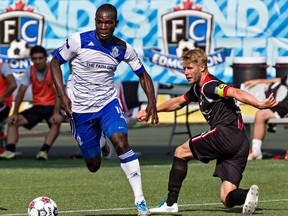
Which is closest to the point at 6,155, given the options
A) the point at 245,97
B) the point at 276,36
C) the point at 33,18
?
the point at 33,18

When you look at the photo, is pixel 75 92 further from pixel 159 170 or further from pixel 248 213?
pixel 159 170

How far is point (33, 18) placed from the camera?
79.5ft

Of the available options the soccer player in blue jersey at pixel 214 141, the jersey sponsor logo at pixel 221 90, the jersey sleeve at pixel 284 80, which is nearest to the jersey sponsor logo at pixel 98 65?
the soccer player in blue jersey at pixel 214 141

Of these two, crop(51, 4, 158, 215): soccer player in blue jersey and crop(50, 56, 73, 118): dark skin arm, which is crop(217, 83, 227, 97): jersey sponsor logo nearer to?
crop(51, 4, 158, 215): soccer player in blue jersey

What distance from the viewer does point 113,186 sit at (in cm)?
1456

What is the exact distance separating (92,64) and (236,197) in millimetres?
2068

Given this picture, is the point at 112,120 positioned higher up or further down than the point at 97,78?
further down

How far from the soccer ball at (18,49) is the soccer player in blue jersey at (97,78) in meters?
12.3

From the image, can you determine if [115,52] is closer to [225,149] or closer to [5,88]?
[225,149]

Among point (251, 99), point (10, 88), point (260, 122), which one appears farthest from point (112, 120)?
point (10, 88)

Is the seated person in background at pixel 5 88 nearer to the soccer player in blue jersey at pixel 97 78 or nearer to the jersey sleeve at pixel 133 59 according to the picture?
the soccer player in blue jersey at pixel 97 78

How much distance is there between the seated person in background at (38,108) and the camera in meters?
19.1

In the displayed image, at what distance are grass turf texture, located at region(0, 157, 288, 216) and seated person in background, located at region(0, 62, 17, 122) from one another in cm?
109

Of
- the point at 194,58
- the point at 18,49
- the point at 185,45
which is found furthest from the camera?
the point at 185,45
